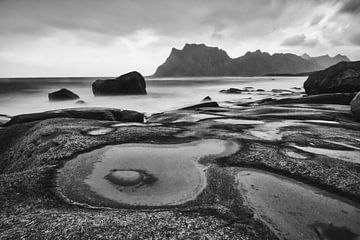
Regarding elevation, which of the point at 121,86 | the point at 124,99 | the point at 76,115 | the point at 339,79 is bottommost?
the point at 124,99

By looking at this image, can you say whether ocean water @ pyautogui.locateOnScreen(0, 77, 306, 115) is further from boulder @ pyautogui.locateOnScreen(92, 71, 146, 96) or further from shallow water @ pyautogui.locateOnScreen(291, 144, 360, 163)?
shallow water @ pyautogui.locateOnScreen(291, 144, 360, 163)

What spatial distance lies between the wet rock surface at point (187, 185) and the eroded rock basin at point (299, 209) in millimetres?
12

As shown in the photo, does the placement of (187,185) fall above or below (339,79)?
below

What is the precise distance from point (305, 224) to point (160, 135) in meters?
3.22

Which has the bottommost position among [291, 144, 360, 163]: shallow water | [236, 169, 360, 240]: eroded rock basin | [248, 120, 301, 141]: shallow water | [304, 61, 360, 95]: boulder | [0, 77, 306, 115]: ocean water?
[0, 77, 306, 115]: ocean water

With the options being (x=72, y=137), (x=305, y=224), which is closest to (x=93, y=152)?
(x=72, y=137)

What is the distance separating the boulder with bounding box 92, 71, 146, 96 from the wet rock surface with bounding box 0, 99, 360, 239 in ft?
72.9

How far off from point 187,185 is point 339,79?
51.9 ft

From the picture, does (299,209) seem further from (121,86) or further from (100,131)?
(121,86)

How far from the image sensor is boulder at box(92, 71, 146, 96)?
26.4 meters

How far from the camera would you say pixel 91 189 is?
269 centimetres

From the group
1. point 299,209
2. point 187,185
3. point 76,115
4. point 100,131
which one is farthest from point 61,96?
point 299,209

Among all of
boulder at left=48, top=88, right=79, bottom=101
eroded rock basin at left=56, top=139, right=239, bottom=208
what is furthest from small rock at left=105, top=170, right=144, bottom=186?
boulder at left=48, top=88, right=79, bottom=101

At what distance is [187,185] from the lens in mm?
2812
